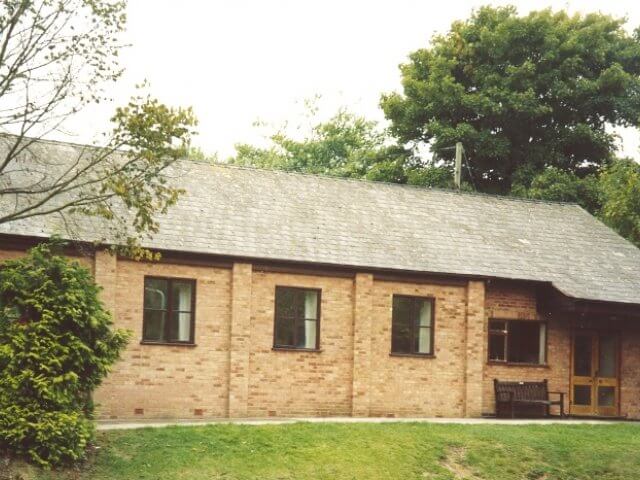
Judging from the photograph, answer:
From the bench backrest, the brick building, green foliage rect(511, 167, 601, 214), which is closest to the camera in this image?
the brick building

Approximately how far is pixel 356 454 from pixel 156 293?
6.67 m

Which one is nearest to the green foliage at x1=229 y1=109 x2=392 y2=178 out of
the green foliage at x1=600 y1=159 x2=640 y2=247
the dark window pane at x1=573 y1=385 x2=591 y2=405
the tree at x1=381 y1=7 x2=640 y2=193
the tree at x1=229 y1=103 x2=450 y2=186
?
the tree at x1=229 y1=103 x2=450 y2=186

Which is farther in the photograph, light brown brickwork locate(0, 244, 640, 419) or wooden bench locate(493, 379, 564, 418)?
wooden bench locate(493, 379, 564, 418)

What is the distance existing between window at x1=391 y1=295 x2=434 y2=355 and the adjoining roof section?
0.94m

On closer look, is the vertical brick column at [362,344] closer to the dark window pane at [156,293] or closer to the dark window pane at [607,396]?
the dark window pane at [156,293]

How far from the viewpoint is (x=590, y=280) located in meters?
25.8

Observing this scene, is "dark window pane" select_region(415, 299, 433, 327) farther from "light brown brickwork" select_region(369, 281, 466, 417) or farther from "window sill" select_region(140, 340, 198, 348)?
"window sill" select_region(140, 340, 198, 348)

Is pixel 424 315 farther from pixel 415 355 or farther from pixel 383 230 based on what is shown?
pixel 383 230

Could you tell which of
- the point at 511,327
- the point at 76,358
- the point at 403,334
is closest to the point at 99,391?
the point at 76,358

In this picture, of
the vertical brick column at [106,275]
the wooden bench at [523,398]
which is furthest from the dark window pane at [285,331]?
the wooden bench at [523,398]

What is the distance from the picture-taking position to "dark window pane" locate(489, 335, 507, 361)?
24.9 meters

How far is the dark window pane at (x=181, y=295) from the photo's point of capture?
72.3 feet

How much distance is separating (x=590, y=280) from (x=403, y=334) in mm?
5544

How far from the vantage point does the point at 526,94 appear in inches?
1507
